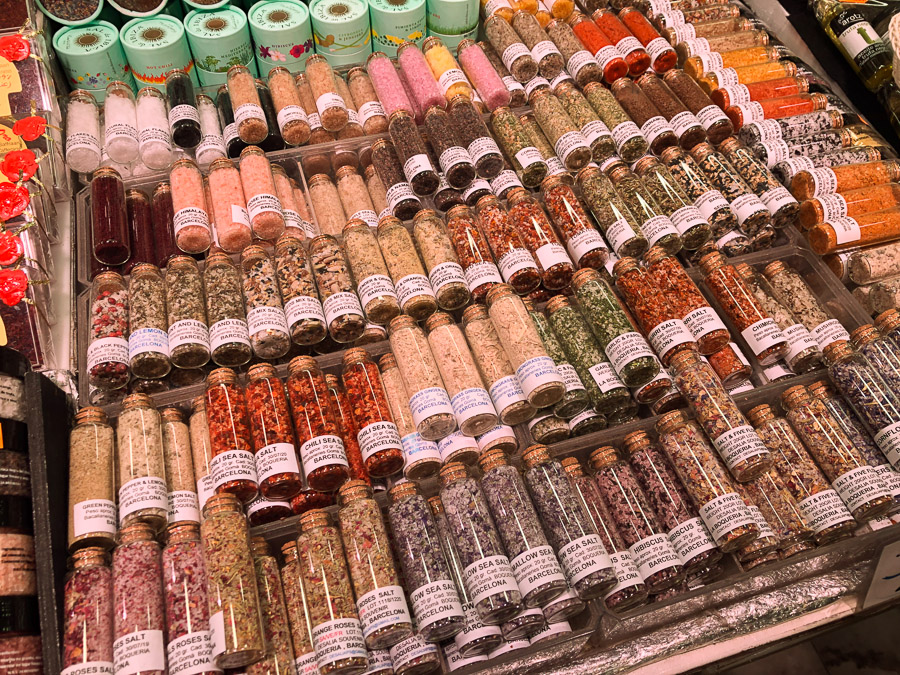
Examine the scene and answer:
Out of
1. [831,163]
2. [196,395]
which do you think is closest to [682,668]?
[196,395]

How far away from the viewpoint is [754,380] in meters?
1.89

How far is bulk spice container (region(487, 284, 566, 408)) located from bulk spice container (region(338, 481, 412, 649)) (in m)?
0.48

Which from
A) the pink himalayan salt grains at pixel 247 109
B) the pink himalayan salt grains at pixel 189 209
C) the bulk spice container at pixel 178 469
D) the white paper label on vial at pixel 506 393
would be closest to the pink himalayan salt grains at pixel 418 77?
the pink himalayan salt grains at pixel 247 109

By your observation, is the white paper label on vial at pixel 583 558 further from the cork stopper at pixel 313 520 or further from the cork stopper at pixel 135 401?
the cork stopper at pixel 135 401

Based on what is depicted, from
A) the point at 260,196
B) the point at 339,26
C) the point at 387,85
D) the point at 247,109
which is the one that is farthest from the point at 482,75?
the point at 260,196

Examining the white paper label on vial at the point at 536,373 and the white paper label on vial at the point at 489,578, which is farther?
the white paper label on vial at the point at 536,373

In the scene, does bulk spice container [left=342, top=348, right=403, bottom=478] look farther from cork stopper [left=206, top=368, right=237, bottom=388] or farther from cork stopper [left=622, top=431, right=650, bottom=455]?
cork stopper [left=622, top=431, right=650, bottom=455]

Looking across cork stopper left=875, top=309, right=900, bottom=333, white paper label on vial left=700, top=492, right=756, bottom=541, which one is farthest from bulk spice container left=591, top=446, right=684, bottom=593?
cork stopper left=875, top=309, right=900, bottom=333

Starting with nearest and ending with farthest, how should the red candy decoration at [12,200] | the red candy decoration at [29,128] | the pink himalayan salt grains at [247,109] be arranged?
1. the red candy decoration at [12,200]
2. the red candy decoration at [29,128]
3. the pink himalayan salt grains at [247,109]

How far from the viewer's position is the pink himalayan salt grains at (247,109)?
7.07 ft

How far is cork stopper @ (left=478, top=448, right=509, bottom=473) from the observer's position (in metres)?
1.53

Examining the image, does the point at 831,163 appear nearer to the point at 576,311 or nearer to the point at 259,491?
the point at 576,311

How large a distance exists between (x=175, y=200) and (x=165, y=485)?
3.07ft

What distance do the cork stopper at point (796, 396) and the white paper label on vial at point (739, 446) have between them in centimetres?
27
